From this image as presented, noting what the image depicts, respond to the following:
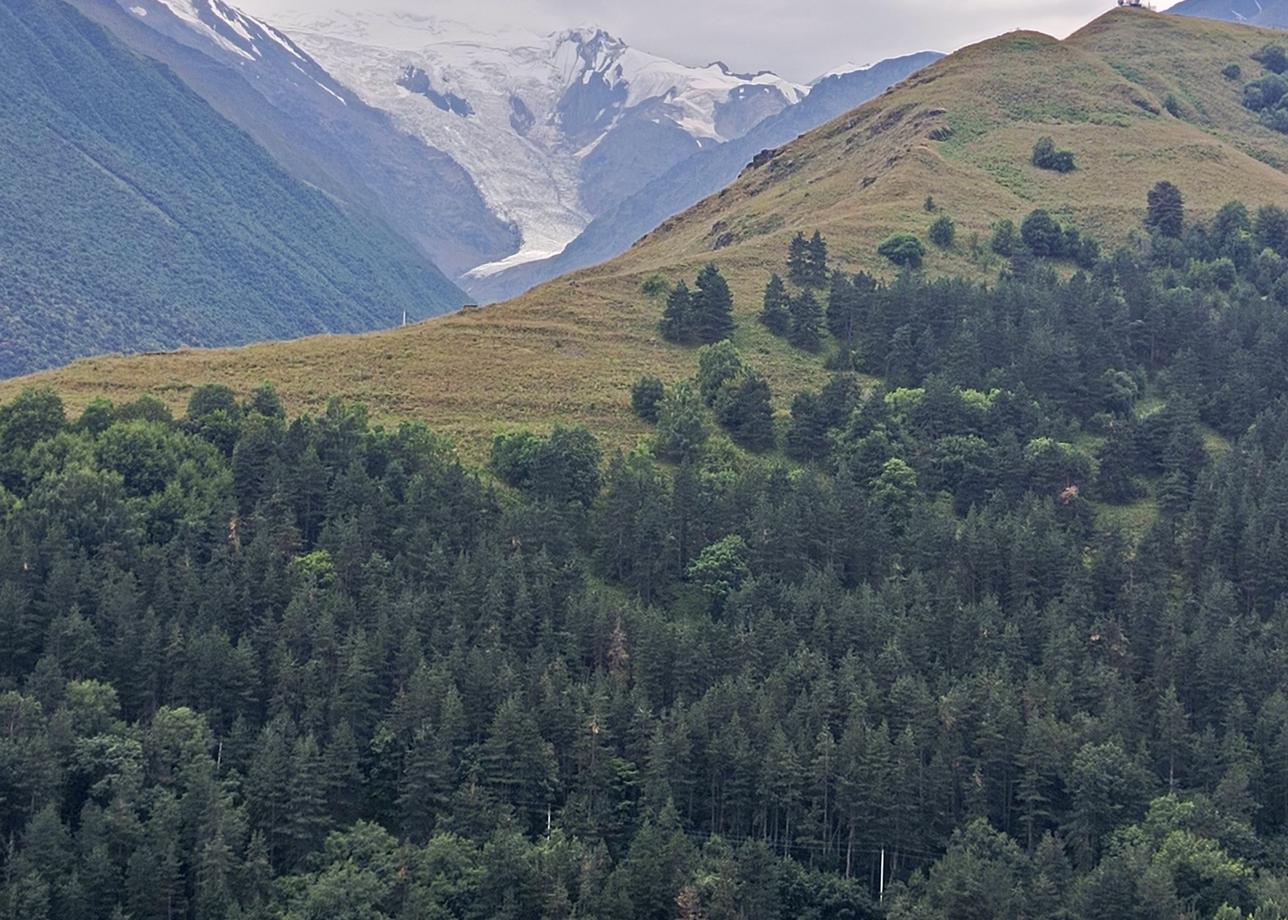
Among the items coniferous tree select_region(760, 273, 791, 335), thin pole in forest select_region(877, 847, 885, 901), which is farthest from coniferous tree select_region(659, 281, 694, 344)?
thin pole in forest select_region(877, 847, 885, 901)

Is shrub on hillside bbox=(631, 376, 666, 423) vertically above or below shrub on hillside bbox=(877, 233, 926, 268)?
below

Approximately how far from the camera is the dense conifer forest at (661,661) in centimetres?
8469

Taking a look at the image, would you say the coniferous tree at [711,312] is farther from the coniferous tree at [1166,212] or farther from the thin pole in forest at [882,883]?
the thin pole in forest at [882,883]

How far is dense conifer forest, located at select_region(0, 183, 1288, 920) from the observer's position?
278ft

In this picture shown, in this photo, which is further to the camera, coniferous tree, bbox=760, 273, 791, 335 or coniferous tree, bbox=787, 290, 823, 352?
coniferous tree, bbox=760, 273, 791, 335

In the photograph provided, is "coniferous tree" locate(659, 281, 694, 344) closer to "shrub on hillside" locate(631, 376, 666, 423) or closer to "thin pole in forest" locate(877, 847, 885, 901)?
"shrub on hillside" locate(631, 376, 666, 423)

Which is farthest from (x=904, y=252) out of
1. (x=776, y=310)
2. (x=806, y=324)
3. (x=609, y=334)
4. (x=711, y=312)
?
(x=609, y=334)

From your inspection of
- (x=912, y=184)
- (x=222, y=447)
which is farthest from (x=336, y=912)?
(x=912, y=184)

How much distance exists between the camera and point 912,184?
634ft

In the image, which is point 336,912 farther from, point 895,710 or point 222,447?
point 222,447

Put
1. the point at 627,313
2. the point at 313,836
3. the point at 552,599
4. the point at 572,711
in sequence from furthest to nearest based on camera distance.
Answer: the point at 627,313 → the point at 552,599 → the point at 572,711 → the point at 313,836

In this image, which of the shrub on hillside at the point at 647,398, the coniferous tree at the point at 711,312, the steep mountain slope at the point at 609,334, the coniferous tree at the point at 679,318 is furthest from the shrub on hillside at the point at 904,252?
the shrub on hillside at the point at 647,398

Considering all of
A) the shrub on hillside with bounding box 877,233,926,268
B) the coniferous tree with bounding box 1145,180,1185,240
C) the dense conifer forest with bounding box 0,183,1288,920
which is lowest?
the dense conifer forest with bounding box 0,183,1288,920

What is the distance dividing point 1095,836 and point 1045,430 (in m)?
51.0
